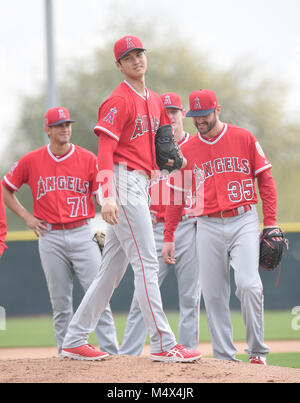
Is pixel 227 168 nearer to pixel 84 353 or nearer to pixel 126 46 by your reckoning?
pixel 126 46

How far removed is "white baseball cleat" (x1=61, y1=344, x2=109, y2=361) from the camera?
13.8ft

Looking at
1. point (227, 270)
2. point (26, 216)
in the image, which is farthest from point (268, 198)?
point (26, 216)

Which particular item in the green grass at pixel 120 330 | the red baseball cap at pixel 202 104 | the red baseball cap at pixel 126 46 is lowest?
the green grass at pixel 120 330

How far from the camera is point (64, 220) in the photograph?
5.42 metres

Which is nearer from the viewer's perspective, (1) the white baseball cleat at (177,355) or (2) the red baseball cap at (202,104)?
(1) the white baseball cleat at (177,355)

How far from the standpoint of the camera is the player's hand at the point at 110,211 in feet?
12.5

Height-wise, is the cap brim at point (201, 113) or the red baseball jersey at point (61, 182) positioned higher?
the cap brim at point (201, 113)

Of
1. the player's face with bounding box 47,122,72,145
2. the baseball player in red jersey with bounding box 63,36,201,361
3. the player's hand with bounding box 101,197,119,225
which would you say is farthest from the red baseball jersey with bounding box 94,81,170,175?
the player's face with bounding box 47,122,72,145

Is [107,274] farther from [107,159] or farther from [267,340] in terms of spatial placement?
A: [267,340]

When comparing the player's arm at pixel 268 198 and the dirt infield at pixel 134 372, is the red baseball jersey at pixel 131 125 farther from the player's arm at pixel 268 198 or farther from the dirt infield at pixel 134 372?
the dirt infield at pixel 134 372

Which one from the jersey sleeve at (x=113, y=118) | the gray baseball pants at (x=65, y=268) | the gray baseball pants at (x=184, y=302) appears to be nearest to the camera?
the jersey sleeve at (x=113, y=118)

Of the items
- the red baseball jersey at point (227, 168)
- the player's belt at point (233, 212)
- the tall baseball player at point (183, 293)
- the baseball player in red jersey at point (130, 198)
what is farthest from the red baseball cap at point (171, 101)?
the baseball player in red jersey at point (130, 198)

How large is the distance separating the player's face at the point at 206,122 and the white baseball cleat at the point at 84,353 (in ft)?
5.59

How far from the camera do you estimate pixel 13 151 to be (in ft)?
97.4
